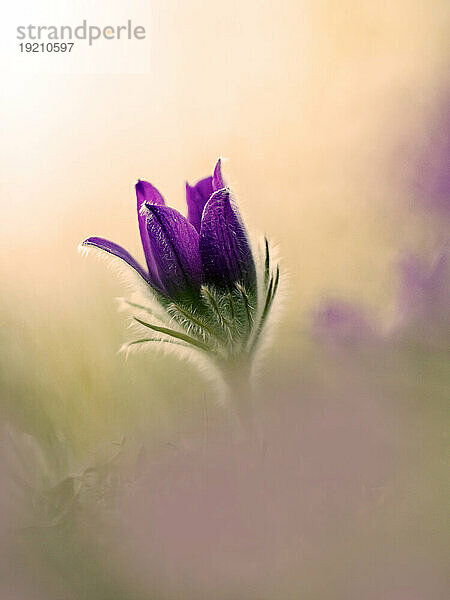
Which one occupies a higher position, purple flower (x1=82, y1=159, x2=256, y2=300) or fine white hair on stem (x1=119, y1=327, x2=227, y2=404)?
purple flower (x1=82, y1=159, x2=256, y2=300)

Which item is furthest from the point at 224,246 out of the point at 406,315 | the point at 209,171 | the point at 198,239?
the point at 406,315

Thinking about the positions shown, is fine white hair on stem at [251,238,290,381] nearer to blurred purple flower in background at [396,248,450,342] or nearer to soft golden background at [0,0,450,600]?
soft golden background at [0,0,450,600]

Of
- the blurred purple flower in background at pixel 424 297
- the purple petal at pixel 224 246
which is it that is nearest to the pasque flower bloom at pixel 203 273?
the purple petal at pixel 224 246

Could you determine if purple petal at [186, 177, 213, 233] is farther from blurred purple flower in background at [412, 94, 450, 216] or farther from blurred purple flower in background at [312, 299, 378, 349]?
blurred purple flower in background at [412, 94, 450, 216]

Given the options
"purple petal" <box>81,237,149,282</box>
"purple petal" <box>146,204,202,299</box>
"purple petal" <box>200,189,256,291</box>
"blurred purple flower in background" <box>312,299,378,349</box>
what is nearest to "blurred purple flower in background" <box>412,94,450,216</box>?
"blurred purple flower in background" <box>312,299,378,349</box>

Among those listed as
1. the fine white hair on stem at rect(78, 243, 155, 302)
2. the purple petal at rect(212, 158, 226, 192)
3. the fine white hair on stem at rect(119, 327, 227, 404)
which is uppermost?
the purple petal at rect(212, 158, 226, 192)

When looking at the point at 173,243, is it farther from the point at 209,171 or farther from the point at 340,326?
the point at 340,326

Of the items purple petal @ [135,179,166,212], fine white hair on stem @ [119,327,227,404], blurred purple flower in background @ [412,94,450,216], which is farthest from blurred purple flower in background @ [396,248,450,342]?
purple petal @ [135,179,166,212]
